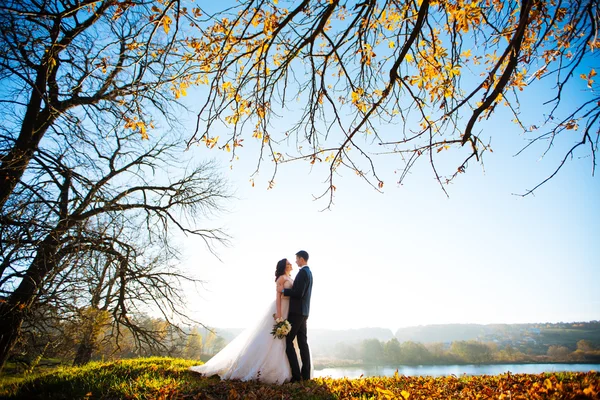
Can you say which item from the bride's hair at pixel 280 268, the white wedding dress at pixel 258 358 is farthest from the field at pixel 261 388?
the bride's hair at pixel 280 268

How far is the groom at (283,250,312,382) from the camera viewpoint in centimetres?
517

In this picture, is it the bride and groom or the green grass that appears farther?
the bride and groom

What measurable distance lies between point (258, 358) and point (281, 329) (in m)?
0.72

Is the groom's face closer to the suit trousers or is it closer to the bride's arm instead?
the bride's arm

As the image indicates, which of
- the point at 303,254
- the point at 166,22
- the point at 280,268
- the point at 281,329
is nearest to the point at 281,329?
the point at 281,329

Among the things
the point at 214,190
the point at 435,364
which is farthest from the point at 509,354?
the point at 214,190

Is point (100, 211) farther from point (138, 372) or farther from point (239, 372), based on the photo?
point (239, 372)

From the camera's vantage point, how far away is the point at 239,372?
5.02 meters

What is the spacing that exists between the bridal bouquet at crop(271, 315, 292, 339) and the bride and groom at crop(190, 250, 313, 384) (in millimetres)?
143

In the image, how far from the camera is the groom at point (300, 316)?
5.17m

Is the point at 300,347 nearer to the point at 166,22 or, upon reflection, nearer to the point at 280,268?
the point at 280,268

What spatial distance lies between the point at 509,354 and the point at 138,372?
334 ft

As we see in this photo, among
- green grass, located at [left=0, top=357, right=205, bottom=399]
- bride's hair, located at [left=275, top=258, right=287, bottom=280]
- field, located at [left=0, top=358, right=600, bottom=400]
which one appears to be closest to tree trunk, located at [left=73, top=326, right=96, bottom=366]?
green grass, located at [left=0, top=357, right=205, bottom=399]

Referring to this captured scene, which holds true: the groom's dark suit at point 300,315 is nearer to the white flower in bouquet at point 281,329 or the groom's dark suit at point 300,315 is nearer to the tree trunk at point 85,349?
the white flower in bouquet at point 281,329
